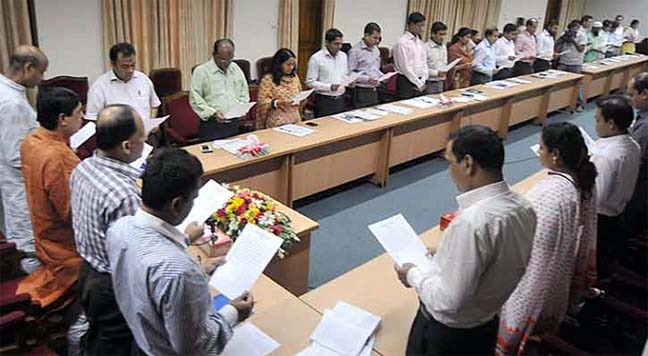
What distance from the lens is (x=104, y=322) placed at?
1.69m

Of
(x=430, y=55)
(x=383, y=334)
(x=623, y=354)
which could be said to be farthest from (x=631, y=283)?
(x=430, y=55)

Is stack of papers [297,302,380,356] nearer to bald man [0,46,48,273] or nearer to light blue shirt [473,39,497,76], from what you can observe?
bald man [0,46,48,273]

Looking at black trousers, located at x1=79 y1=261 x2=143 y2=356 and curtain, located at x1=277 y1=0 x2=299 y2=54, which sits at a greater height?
curtain, located at x1=277 y1=0 x2=299 y2=54

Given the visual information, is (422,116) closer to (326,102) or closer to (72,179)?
(326,102)

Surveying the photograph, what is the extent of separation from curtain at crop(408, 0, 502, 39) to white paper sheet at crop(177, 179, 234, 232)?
25.0ft

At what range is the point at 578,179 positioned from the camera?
2.23m

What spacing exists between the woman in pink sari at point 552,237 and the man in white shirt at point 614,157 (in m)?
0.55

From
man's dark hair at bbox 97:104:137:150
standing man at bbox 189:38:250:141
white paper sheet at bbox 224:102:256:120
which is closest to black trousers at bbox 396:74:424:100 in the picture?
standing man at bbox 189:38:250:141

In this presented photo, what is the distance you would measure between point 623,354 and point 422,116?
3220mm

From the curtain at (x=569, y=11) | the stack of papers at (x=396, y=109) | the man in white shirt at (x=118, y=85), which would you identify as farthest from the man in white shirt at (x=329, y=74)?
the curtain at (x=569, y=11)

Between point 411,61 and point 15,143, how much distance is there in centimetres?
464

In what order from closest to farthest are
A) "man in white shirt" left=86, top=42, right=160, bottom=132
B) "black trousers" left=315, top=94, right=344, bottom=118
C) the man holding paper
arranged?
the man holding paper → "man in white shirt" left=86, top=42, right=160, bottom=132 → "black trousers" left=315, top=94, right=344, bottom=118

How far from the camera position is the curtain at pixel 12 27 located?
4918 mm

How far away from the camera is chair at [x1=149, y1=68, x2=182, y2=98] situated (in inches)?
231
